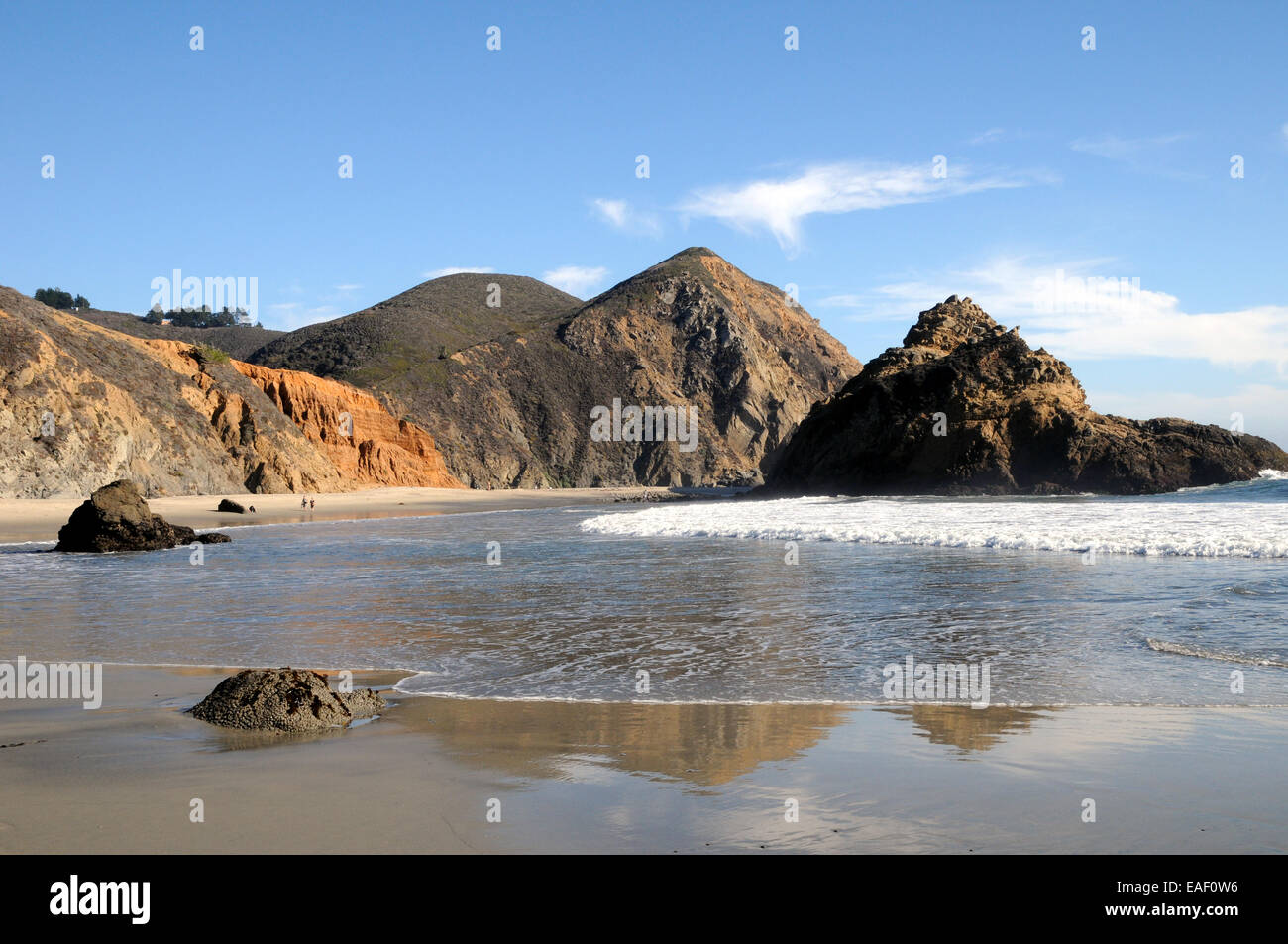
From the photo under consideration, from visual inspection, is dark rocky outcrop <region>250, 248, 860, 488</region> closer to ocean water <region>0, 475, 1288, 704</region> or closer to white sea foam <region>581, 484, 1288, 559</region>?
white sea foam <region>581, 484, 1288, 559</region>

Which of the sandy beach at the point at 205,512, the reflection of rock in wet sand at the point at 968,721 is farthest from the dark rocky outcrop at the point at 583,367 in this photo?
the reflection of rock in wet sand at the point at 968,721

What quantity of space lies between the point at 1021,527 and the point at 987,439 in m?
31.5

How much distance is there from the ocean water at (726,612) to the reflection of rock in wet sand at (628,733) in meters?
0.48

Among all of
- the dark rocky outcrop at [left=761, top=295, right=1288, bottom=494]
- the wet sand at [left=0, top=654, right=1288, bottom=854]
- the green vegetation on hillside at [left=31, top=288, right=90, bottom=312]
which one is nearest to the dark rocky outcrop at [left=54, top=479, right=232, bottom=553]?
the wet sand at [left=0, top=654, right=1288, bottom=854]

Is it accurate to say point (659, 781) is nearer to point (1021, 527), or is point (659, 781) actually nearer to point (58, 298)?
point (1021, 527)

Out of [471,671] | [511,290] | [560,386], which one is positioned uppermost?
[511,290]

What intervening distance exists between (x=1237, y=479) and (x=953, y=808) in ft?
174

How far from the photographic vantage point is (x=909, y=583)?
594 inches

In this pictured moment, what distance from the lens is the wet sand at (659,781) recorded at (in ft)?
14.6

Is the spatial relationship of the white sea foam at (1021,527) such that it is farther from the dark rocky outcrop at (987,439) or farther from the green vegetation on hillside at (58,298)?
the green vegetation on hillside at (58,298)

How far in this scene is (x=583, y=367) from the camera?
422 feet

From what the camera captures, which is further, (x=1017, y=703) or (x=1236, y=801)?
(x=1017, y=703)

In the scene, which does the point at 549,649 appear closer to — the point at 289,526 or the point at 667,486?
the point at 289,526
